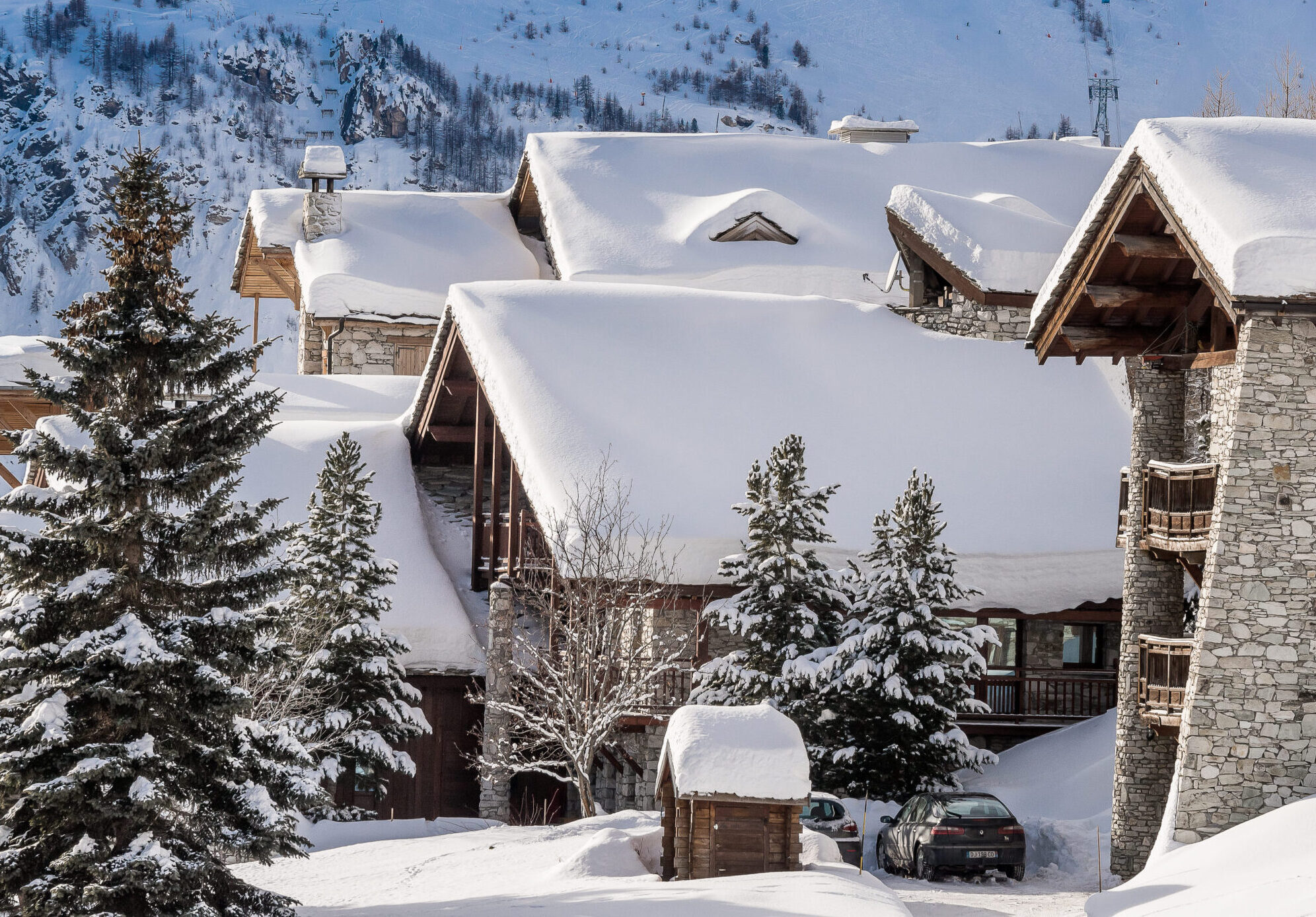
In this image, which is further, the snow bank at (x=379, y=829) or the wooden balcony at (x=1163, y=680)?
the snow bank at (x=379, y=829)

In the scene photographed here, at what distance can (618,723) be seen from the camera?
23391 millimetres

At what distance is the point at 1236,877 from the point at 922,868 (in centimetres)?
521

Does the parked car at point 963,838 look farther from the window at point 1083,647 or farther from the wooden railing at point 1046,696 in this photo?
the window at point 1083,647

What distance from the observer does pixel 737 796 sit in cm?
1698

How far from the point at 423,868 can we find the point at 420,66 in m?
144

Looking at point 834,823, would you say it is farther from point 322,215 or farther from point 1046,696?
point 322,215

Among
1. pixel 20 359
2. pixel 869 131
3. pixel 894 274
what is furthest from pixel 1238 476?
pixel 869 131

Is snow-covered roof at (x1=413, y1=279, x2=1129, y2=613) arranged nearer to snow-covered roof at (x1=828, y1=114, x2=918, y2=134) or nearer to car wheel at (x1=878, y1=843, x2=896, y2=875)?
car wheel at (x1=878, y1=843, x2=896, y2=875)

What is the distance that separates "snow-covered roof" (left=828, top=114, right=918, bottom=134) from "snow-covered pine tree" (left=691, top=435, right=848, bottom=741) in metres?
23.7

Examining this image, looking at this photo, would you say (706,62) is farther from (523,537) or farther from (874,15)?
(523,537)

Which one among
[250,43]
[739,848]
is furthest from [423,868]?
[250,43]

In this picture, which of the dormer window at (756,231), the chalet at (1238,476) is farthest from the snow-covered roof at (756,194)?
the chalet at (1238,476)

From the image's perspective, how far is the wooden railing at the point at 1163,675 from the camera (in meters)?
17.8

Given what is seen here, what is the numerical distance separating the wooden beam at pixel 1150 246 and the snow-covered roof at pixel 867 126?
26.0 m
